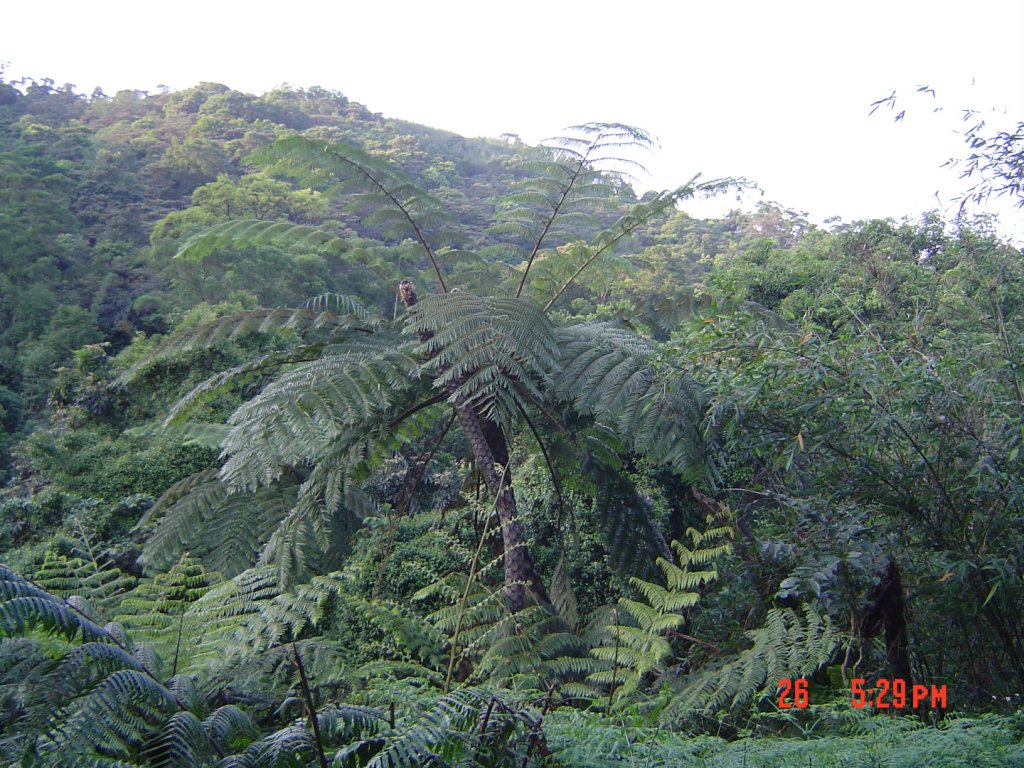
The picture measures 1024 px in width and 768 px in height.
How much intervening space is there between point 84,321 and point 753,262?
1364 centimetres

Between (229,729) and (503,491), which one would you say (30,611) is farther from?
(503,491)

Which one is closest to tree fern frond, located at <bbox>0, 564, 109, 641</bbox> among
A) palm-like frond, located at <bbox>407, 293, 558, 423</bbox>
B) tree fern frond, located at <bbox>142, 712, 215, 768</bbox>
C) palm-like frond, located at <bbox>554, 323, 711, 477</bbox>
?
tree fern frond, located at <bbox>142, 712, 215, 768</bbox>

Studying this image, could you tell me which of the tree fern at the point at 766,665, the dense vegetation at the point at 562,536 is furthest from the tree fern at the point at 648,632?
the tree fern at the point at 766,665

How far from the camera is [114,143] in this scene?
25.7 m

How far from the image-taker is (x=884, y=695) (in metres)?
2.79

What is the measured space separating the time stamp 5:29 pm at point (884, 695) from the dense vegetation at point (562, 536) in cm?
4

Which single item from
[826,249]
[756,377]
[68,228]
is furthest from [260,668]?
[68,228]

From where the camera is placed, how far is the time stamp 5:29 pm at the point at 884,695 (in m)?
2.66

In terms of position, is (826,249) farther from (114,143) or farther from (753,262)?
(114,143)

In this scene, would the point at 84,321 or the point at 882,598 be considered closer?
the point at 882,598
